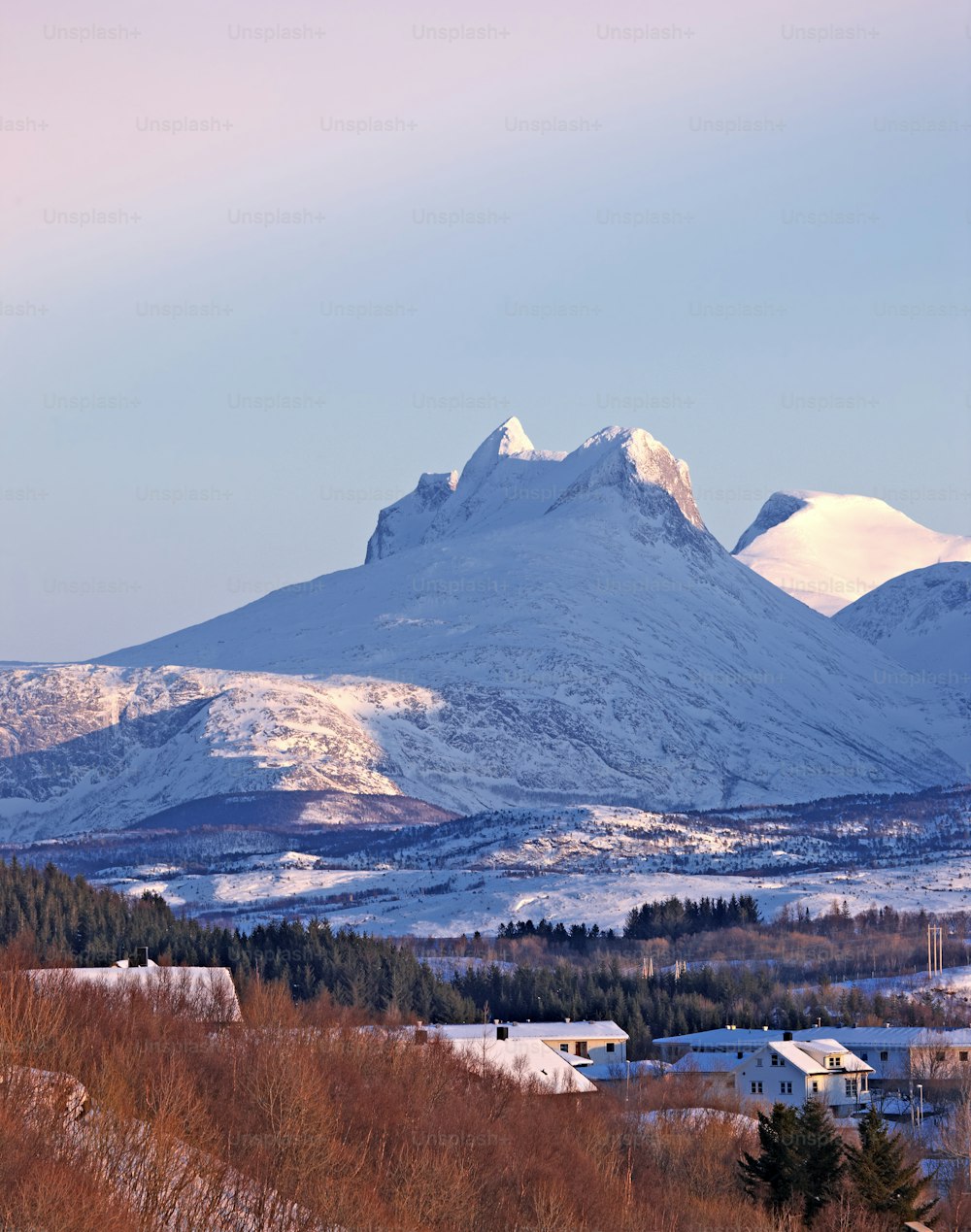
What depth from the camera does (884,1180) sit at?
69875 millimetres

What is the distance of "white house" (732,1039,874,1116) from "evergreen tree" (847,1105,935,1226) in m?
41.2

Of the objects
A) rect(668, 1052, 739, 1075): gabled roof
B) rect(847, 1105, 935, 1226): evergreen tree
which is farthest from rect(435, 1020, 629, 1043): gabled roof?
rect(847, 1105, 935, 1226): evergreen tree

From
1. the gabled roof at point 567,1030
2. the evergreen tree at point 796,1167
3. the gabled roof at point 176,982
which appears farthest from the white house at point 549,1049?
the evergreen tree at point 796,1167

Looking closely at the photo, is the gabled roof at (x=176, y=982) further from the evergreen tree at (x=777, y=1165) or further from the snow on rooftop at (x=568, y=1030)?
the evergreen tree at (x=777, y=1165)

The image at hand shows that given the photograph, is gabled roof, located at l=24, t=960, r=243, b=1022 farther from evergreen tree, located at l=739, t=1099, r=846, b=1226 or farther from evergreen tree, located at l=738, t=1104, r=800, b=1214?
evergreen tree, located at l=739, t=1099, r=846, b=1226

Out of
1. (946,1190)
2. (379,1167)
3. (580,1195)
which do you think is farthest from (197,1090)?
(946,1190)

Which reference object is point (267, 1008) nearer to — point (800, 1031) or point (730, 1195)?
point (730, 1195)

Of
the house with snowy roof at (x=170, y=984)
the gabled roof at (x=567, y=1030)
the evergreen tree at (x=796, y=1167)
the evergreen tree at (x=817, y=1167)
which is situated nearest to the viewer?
the evergreen tree at (x=817, y=1167)

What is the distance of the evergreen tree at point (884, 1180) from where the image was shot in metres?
69.3

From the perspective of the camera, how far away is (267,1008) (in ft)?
309

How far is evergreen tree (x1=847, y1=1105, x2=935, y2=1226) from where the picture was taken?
69.3 metres

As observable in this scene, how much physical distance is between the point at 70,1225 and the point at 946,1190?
1882 inches

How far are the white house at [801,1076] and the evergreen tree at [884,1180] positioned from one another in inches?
1623

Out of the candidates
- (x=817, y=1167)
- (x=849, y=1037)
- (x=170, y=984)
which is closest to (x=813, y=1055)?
(x=849, y=1037)
